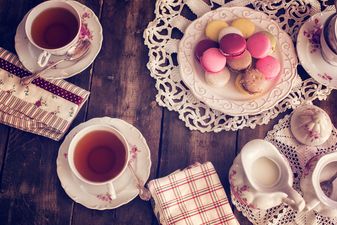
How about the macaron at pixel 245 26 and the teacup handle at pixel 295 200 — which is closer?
the teacup handle at pixel 295 200

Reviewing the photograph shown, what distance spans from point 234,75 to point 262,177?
0.80 feet

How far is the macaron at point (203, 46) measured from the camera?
3.46ft

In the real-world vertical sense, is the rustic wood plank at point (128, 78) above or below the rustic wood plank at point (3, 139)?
above

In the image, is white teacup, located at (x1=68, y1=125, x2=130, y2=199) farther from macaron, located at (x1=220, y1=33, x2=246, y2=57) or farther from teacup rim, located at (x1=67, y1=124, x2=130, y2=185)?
macaron, located at (x1=220, y1=33, x2=246, y2=57)

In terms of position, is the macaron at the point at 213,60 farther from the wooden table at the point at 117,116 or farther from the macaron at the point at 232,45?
the wooden table at the point at 117,116

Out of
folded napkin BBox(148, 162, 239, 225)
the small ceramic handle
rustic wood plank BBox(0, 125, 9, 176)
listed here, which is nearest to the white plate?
folded napkin BBox(148, 162, 239, 225)

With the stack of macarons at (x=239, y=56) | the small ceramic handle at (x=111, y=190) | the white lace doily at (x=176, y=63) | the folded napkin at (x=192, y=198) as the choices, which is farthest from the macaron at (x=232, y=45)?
the small ceramic handle at (x=111, y=190)

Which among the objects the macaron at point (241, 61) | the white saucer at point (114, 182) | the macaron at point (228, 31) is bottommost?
the white saucer at point (114, 182)

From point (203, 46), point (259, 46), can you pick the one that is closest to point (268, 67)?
point (259, 46)

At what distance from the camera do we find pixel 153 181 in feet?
3.27

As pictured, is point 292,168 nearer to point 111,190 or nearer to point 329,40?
point 329,40

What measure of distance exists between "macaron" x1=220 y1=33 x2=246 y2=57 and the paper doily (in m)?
0.20

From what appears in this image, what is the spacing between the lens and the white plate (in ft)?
3.46

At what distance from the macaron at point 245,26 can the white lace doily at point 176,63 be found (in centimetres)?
6
